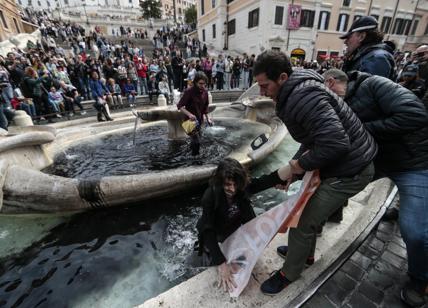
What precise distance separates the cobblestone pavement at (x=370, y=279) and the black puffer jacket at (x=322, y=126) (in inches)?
39.5

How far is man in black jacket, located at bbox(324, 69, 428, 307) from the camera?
170 centimetres

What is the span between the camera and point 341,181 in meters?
1.69

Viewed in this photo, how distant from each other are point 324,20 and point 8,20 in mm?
34292

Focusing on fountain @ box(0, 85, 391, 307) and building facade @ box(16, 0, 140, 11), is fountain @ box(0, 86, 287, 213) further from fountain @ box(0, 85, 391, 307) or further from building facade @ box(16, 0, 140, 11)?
building facade @ box(16, 0, 140, 11)

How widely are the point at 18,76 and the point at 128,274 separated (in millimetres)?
9430

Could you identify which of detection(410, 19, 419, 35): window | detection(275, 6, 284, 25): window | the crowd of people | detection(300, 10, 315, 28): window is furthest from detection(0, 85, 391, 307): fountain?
detection(410, 19, 419, 35): window

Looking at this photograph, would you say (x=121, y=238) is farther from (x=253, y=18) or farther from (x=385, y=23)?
(x=385, y=23)

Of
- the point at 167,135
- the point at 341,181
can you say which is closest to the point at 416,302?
the point at 341,181

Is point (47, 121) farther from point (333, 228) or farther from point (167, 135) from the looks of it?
point (333, 228)

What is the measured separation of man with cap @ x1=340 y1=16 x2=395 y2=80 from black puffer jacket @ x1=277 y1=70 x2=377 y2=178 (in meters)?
1.10

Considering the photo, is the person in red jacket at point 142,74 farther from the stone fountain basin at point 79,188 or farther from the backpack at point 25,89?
the stone fountain basin at point 79,188

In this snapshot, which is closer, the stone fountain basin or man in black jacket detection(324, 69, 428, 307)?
man in black jacket detection(324, 69, 428, 307)

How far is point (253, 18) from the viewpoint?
82.2ft

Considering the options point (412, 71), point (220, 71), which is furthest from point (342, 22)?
point (412, 71)
